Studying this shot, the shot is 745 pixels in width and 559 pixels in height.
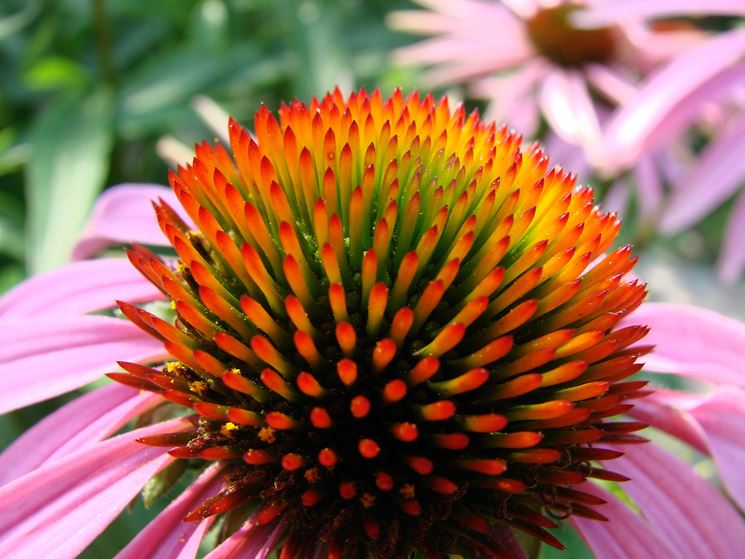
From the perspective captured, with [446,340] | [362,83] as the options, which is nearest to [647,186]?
[362,83]

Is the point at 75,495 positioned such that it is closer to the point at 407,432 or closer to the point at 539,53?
the point at 407,432

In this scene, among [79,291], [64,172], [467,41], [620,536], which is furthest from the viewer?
[467,41]

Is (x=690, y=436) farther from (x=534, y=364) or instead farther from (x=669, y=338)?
(x=534, y=364)

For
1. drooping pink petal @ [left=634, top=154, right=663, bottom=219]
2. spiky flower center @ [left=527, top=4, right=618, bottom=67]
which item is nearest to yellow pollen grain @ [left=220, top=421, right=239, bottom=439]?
drooping pink petal @ [left=634, top=154, right=663, bottom=219]

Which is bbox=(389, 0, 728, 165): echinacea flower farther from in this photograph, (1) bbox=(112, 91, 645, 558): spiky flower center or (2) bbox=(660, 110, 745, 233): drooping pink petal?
(1) bbox=(112, 91, 645, 558): spiky flower center

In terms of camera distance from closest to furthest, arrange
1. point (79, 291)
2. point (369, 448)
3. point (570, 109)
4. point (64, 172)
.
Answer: point (369, 448) → point (79, 291) → point (64, 172) → point (570, 109)

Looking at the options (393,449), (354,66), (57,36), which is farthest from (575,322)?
(57,36)

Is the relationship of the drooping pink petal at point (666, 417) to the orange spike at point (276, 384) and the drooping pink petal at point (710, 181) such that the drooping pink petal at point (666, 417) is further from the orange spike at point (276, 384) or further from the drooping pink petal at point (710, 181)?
the drooping pink petal at point (710, 181)

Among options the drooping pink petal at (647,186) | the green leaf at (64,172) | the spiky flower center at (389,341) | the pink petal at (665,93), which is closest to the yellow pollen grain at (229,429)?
the spiky flower center at (389,341)
